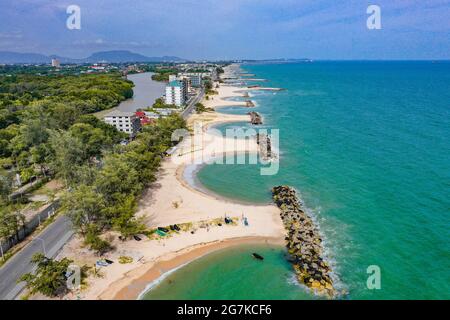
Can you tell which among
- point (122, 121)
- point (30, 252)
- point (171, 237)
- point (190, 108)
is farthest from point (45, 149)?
point (190, 108)

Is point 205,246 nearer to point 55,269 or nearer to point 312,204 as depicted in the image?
point 55,269

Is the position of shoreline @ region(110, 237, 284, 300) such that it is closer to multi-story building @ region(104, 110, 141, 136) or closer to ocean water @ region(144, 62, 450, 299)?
ocean water @ region(144, 62, 450, 299)

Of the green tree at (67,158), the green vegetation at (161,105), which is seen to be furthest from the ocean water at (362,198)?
Result: the green vegetation at (161,105)

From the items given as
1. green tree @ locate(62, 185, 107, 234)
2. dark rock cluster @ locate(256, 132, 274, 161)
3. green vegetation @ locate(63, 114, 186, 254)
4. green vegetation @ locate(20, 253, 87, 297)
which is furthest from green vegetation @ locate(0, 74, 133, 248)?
dark rock cluster @ locate(256, 132, 274, 161)

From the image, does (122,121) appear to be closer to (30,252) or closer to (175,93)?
(30,252)

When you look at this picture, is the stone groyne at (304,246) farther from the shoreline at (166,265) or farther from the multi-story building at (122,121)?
the multi-story building at (122,121)

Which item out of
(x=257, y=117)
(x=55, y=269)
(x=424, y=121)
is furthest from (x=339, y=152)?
(x=55, y=269)
